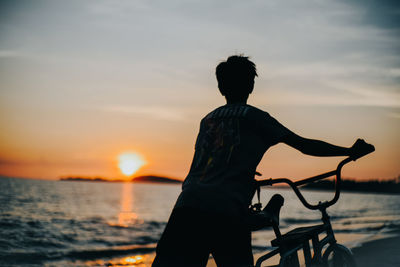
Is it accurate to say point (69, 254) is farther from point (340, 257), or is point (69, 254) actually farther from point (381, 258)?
point (340, 257)

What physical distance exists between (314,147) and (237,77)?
2.09ft

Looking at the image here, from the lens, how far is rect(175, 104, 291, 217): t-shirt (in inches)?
89.2

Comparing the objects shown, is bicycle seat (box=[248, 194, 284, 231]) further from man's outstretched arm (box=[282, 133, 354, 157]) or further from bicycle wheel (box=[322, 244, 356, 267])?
bicycle wheel (box=[322, 244, 356, 267])

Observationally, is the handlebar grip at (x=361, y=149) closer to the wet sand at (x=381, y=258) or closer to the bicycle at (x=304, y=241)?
the bicycle at (x=304, y=241)

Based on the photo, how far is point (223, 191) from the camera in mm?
2258

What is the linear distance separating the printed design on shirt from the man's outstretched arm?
319 mm

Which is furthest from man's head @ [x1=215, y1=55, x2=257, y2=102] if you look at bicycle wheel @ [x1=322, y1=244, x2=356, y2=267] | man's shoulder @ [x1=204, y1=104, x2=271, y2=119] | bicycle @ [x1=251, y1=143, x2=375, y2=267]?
bicycle wheel @ [x1=322, y1=244, x2=356, y2=267]

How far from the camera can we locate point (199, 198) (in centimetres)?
229

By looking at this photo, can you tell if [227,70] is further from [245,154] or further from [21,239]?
[21,239]

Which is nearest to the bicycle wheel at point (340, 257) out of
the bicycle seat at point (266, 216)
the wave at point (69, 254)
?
the bicycle seat at point (266, 216)

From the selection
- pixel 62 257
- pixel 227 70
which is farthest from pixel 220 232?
pixel 62 257

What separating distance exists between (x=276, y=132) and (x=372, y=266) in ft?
20.4

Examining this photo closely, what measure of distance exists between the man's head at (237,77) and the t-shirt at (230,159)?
125 millimetres

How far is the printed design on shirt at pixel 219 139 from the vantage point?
2.31 metres
